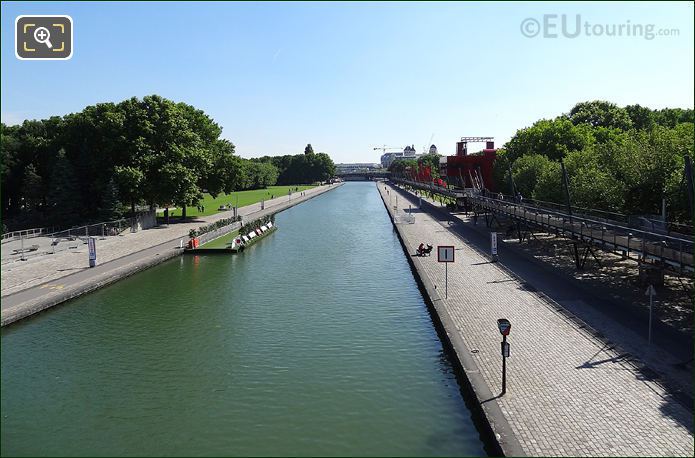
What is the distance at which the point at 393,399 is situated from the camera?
15195 millimetres

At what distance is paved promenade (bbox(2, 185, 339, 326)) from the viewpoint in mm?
24266

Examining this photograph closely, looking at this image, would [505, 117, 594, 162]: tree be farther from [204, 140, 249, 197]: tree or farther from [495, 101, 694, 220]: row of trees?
[204, 140, 249, 197]: tree

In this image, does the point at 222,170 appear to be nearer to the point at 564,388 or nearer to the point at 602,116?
the point at 564,388

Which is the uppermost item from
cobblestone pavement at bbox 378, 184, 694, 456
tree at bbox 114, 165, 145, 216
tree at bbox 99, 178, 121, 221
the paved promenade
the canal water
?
tree at bbox 114, 165, 145, 216

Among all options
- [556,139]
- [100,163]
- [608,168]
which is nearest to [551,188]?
[608,168]

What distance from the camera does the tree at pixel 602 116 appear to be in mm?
83438

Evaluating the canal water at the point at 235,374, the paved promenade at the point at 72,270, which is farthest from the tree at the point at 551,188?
the paved promenade at the point at 72,270

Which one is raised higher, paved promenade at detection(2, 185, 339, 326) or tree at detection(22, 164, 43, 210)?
tree at detection(22, 164, 43, 210)

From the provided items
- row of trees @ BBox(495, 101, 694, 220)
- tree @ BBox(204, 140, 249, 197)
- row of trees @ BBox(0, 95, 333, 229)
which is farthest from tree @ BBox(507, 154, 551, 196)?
row of trees @ BBox(0, 95, 333, 229)

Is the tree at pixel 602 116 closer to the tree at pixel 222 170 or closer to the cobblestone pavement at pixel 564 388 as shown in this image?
the tree at pixel 222 170

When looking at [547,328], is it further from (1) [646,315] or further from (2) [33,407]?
(2) [33,407]

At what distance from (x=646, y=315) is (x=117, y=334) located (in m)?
21.4

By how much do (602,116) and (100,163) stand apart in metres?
75.2

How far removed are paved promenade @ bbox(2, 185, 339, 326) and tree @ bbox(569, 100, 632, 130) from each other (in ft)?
226
